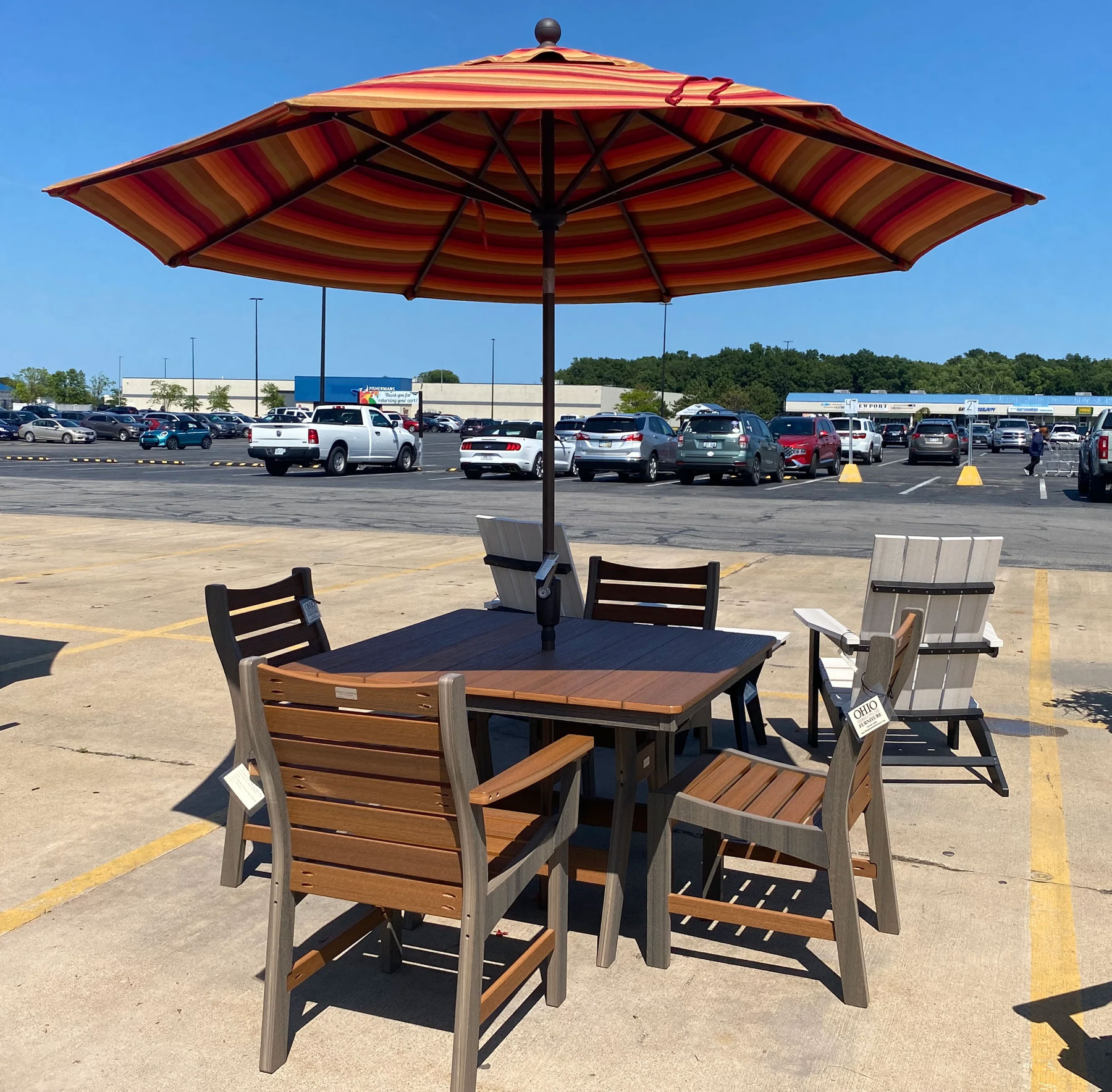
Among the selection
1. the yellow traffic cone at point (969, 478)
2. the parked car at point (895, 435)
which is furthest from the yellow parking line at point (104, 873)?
the parked car at point (895, 435)

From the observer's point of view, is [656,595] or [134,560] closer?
[656,595]

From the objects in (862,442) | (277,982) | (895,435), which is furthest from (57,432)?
(277,982)

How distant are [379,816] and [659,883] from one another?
3.68ft

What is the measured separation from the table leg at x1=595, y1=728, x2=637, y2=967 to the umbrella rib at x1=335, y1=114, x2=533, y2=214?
2253mm

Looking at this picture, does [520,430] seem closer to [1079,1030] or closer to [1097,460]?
[1097,460]

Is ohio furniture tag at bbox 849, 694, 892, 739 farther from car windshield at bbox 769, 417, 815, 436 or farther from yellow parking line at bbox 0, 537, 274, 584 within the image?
car windshield at bbox 769, 417, 815, 436

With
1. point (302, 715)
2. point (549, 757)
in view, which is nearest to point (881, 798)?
point (549, 757)

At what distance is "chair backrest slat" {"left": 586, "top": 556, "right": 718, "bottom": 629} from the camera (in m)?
5.50

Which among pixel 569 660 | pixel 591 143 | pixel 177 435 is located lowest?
pixel 569 660

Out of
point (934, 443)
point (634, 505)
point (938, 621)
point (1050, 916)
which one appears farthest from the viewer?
point (934, 443)

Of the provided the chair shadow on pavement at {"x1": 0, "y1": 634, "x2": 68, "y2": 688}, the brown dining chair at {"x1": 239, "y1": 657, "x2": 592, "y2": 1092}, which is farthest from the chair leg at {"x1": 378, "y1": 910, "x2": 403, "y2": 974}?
the chair shadow on pavement at {"x1": 0, "y1": 634, "x2": 68, "y2": 688}

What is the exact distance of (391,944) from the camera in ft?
11.3

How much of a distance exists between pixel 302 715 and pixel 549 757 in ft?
2.51

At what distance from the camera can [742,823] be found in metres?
3.45
